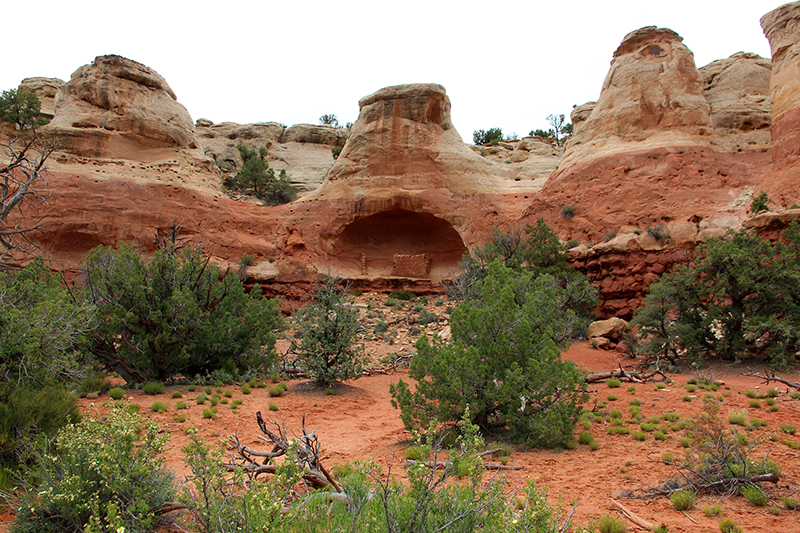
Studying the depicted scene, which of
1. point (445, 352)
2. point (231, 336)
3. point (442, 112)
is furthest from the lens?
point (442, 112)

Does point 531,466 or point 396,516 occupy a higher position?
point 396,516

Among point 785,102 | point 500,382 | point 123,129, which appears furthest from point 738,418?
point 123,129

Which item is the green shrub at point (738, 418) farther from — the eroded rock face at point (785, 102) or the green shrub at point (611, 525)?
the eroded rock face at point (785, 102)

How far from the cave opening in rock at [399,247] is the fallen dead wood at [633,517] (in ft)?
73.9

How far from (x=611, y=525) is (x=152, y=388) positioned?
9.17m

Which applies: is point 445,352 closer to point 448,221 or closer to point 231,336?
point 231,336

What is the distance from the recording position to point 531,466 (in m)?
5.72

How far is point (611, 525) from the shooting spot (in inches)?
151

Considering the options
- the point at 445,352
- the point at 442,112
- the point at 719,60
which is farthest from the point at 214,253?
the point at 719,60

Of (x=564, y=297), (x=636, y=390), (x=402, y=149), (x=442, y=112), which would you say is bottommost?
(x=636, y=390)

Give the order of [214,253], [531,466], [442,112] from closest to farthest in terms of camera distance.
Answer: [531,466] → [214,253] → [442,112]

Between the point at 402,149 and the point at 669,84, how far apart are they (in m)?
14.1

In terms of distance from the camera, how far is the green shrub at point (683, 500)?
4.29m

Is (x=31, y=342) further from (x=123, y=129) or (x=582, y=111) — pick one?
(x=582, y=111)
